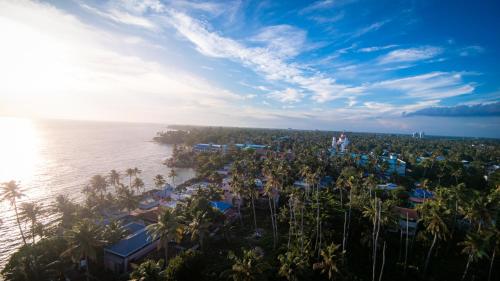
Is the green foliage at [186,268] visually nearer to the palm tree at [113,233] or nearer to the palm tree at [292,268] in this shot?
the palm tree at [292,268]

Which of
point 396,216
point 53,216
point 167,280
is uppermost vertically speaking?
point 396,216

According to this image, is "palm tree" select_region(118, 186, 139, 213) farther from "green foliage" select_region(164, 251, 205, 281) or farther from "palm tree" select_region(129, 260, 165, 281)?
"palm tree" select_region(129, 260, 165, 281)

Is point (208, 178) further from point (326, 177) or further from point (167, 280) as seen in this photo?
point (167, 280)

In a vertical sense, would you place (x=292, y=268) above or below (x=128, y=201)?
below

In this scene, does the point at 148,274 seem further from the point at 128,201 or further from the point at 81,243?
the point at 128,201

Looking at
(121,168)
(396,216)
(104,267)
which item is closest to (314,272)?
(396,216)

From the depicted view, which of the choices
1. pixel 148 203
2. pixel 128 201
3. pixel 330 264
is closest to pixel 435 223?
pixel 330 264

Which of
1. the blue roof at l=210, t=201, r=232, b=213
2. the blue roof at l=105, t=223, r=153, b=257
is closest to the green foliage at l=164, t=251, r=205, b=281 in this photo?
the blue roof at l=105, t=223, r=153, b=257
